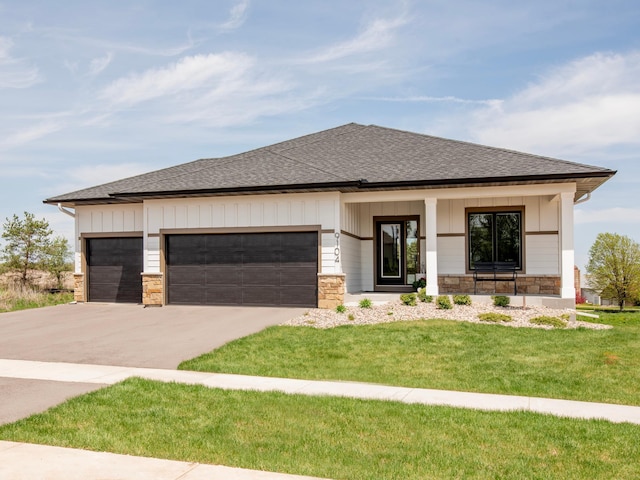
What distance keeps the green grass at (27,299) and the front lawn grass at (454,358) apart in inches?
444

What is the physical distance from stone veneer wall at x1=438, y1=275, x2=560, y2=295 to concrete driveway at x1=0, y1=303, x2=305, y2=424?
5.45 metres

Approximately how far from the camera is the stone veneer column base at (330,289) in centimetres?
1619

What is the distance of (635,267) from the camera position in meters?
22.2

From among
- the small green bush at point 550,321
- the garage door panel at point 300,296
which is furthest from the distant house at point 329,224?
the small green bush at point 550,321

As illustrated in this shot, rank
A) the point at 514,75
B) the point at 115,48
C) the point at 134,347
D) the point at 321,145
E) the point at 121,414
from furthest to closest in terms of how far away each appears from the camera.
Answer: the point at 321,145, the point at 514,75, the point at 115,48, the point at 134,347, the point at 121,414

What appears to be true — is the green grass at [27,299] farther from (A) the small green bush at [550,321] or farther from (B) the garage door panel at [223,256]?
(A) the small green bush at [550,321]

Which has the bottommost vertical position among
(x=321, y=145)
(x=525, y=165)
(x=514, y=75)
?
(x=525, y=165)

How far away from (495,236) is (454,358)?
9.26 meters

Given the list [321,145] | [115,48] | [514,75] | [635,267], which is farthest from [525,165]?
[115,48]

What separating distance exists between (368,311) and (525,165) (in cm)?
656

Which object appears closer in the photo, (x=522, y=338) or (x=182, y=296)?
(x=522, y=338)

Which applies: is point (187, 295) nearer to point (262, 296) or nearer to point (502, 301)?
point (262, 296)

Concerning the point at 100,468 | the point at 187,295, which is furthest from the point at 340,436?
the point at 187,295

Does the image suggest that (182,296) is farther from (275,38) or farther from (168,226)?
(275,38)
